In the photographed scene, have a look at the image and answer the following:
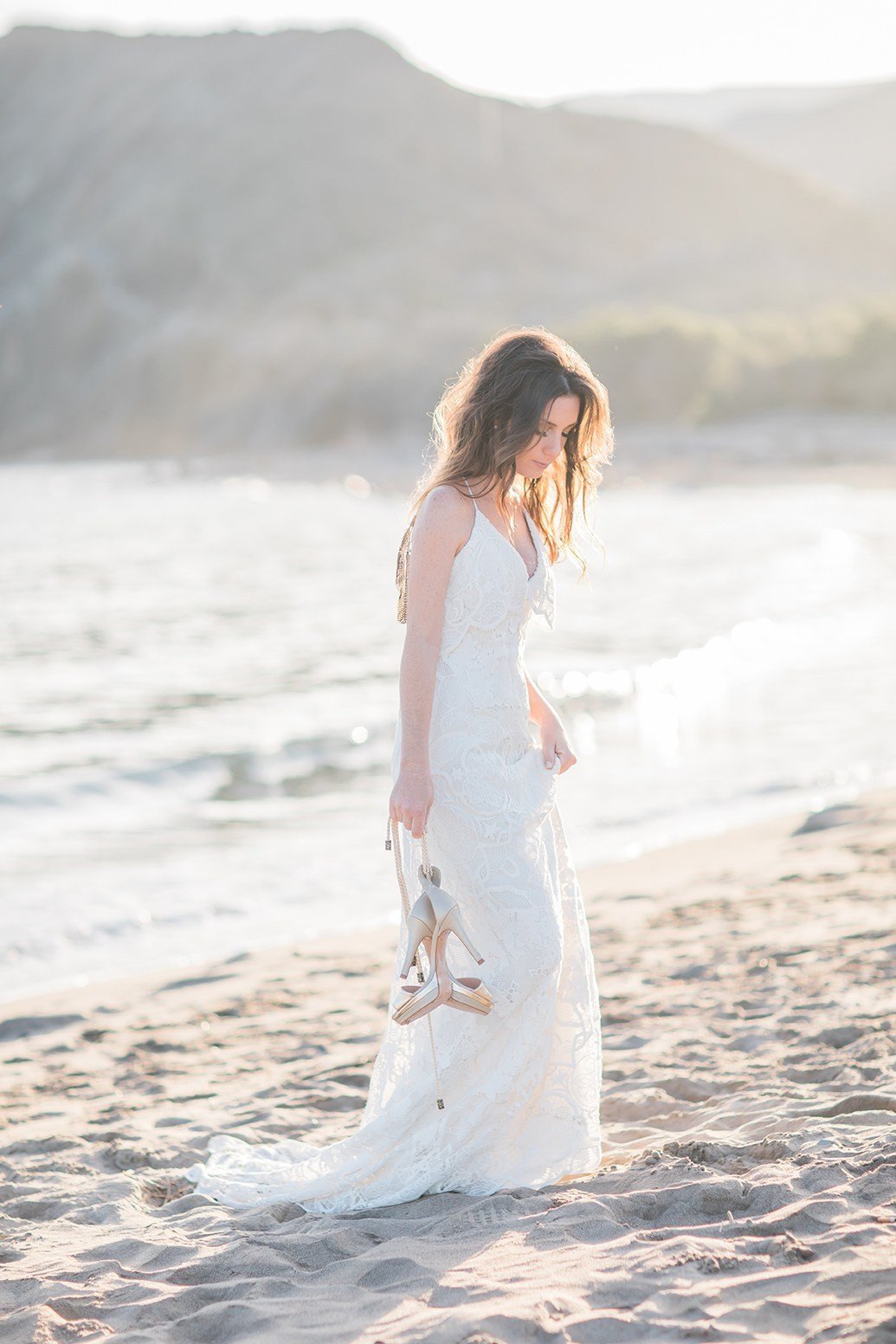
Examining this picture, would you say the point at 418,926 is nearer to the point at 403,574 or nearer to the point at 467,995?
the point at 467,995

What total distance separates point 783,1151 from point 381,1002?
6.76ft

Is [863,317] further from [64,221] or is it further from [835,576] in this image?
[64,221]

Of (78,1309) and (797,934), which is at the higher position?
(797,934)

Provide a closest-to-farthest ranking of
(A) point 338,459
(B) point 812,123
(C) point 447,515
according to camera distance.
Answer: (C) point 447,515
(A) point 338,459
(B) point 812,123

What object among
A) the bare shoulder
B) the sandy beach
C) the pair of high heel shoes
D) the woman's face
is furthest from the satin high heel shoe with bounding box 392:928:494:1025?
the woman's face

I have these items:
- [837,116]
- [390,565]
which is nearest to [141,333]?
[390,565]

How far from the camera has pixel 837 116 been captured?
159875 mm

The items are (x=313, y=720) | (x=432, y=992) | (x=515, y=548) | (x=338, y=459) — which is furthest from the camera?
(x=338, y=459)

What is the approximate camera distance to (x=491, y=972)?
309 centimetres

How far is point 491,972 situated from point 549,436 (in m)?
1.18

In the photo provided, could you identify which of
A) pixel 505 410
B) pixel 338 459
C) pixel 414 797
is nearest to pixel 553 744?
pixel 414 797

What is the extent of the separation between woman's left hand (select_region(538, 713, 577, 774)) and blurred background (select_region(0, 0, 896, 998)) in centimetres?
41

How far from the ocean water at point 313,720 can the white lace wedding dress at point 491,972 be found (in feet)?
1.02

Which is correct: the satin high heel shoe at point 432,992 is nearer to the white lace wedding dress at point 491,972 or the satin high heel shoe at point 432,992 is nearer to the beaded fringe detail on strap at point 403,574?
the white lace wedding dress at point 491,972
